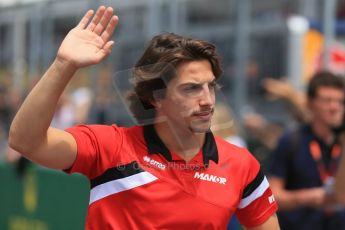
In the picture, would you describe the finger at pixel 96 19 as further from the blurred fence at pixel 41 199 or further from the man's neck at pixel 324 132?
the blurred fence at pixel 41 199

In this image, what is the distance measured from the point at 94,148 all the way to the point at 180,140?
1.15 feet

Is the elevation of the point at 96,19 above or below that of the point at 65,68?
above

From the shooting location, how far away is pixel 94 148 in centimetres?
304

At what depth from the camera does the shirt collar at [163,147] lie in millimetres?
3127

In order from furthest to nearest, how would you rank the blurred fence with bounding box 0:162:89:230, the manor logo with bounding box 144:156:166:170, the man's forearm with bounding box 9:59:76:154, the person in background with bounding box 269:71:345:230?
the blurred fence with bounding box 0:162:89:230
the person in background with bounding box 269:71:345:230
the manor logo with bounding box 144:156:166:170
the man's forearm with bounding box 9:59:76:154

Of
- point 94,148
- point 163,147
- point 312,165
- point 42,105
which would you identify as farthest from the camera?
point 312,165

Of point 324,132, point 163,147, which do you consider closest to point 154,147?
point 163,147

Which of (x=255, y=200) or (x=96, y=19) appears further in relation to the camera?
(x=255, y=200)

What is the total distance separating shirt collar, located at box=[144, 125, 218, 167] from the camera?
3.13 meters

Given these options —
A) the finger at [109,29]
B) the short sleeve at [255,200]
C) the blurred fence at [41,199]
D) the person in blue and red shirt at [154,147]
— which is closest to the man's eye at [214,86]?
the person in blue and red shirt at [154,147]

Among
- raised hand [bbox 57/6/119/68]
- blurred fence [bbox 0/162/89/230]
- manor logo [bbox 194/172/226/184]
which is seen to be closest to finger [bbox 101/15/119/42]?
raised hand [bbox 57/6/119/68]

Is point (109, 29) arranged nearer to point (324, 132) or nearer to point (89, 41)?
point (89, 41)

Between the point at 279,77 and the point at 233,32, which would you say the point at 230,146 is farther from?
the point at 279,77

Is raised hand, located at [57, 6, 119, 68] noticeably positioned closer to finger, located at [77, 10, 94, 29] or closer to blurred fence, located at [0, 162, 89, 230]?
finger, located at [77, 10, 94, 29]
